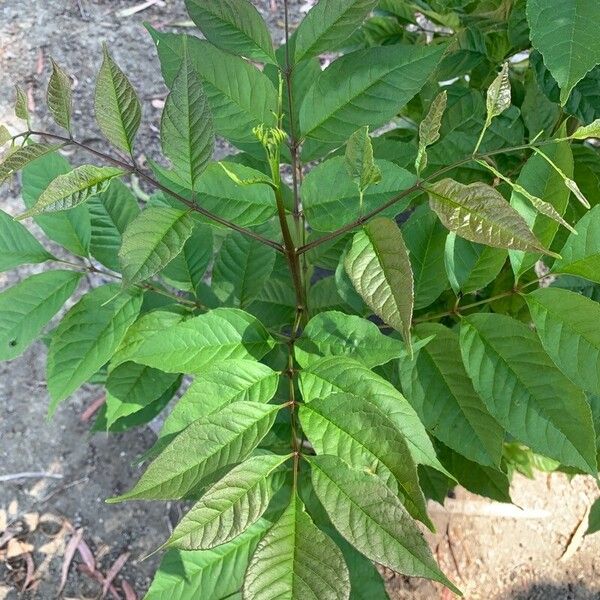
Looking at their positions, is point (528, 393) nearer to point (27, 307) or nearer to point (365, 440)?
point (365, 440)

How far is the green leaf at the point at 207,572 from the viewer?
1.00 meters

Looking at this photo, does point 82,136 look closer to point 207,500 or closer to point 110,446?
point 110,446

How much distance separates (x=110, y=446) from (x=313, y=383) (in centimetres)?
153

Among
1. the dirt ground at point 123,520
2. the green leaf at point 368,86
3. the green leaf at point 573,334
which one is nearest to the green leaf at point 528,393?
the green leaf at point 573,334

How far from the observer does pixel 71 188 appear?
0.68 m

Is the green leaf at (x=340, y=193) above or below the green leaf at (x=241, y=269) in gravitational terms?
above

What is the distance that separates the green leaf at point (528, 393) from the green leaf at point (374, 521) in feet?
0.92

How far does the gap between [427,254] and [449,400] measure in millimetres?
225

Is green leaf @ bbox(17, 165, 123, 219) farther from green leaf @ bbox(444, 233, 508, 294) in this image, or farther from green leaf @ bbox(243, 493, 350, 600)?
green leaf @ bbox(444, 233, 508, 294)

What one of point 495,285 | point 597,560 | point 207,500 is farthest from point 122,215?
point 597,560

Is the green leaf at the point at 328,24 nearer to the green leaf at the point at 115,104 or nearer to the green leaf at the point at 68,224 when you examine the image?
the green leaf at the point at 115,104

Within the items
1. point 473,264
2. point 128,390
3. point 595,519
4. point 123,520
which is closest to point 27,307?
point 128,390

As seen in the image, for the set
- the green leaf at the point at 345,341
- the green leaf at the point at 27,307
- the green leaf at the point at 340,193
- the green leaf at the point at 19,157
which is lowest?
the green leaf at the point at 345,341

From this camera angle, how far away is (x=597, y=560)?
6.39 feet
